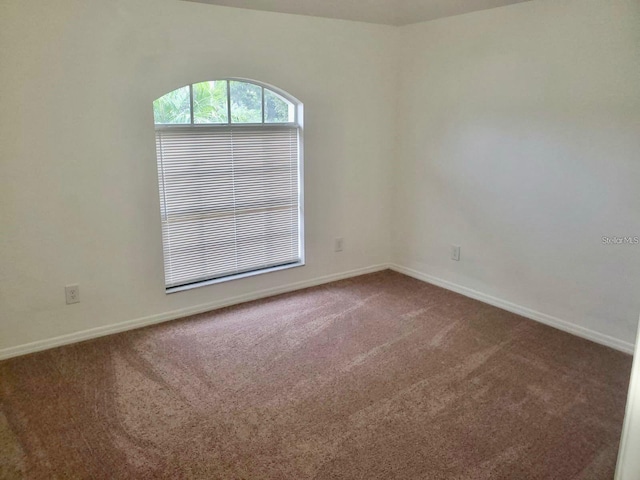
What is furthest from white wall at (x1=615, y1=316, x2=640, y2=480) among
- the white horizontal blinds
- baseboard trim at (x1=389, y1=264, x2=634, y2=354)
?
the white horizontal blinds

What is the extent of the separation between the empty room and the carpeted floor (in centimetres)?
1

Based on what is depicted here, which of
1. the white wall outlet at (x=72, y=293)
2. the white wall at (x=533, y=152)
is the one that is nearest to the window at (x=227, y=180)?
the white wall outlet at (x=72, y=293)

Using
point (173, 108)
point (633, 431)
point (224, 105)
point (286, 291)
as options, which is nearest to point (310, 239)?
point (286, 291)

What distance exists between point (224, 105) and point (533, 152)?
2241 millimetres

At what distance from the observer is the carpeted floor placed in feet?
6.76

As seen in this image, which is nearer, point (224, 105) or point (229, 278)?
point (224, 105)

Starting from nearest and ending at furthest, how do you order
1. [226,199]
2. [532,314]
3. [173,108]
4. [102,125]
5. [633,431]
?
1. [633,431]
2. [102,125]
3. [173,108]
4. [532,314]
5. [226,199]

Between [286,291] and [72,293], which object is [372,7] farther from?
[72,293]

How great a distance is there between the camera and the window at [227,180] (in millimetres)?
3357

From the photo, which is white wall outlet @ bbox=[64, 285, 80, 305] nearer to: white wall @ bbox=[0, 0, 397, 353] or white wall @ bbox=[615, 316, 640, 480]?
white wall @ bbox=[0, 0, 397, 353]

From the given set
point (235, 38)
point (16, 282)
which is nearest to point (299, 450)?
point (16, 282)

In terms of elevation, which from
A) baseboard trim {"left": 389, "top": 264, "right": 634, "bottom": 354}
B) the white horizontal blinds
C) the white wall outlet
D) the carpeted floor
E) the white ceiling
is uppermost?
the white ceiling

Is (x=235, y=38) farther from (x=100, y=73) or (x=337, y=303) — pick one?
(x=337, y=303)

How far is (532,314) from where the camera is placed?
3.52m
